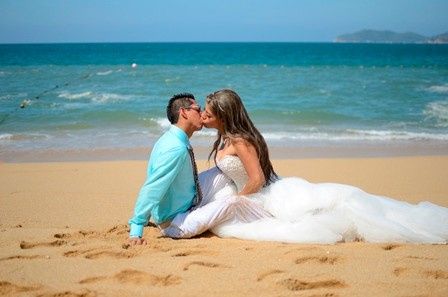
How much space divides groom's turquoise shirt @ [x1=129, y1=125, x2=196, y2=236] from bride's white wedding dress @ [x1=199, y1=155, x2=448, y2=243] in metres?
0.38

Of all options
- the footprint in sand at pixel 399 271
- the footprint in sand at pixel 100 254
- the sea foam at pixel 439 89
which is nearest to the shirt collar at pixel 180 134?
the footprint in sand at pixel 100 254

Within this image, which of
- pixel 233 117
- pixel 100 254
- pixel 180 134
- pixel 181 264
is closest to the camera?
pixel 181 264

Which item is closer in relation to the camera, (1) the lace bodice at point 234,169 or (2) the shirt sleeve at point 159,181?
(2) the shirt sleeve at point 159,181

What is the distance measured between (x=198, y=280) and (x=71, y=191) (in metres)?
4.13

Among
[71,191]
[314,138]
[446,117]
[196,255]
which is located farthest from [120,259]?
[446,117]

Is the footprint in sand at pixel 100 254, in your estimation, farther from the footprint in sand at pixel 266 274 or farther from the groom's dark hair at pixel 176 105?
the groom's dark hair at pixel 176 105

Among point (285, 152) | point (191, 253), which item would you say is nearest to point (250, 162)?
point (191, 253)

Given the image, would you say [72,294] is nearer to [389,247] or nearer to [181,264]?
[181,264]

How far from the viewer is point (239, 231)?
474 centimetres

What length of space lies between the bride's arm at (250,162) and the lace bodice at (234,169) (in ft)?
0.22

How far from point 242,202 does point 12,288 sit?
204 cm

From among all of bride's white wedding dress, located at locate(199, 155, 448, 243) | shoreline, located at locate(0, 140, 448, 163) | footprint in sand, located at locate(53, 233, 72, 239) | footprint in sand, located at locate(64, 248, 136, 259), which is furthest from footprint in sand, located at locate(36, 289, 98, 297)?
shoreline, located at locate(0, 140, 448, 163)

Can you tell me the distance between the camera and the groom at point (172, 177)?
452cm

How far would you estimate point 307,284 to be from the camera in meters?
3.57
